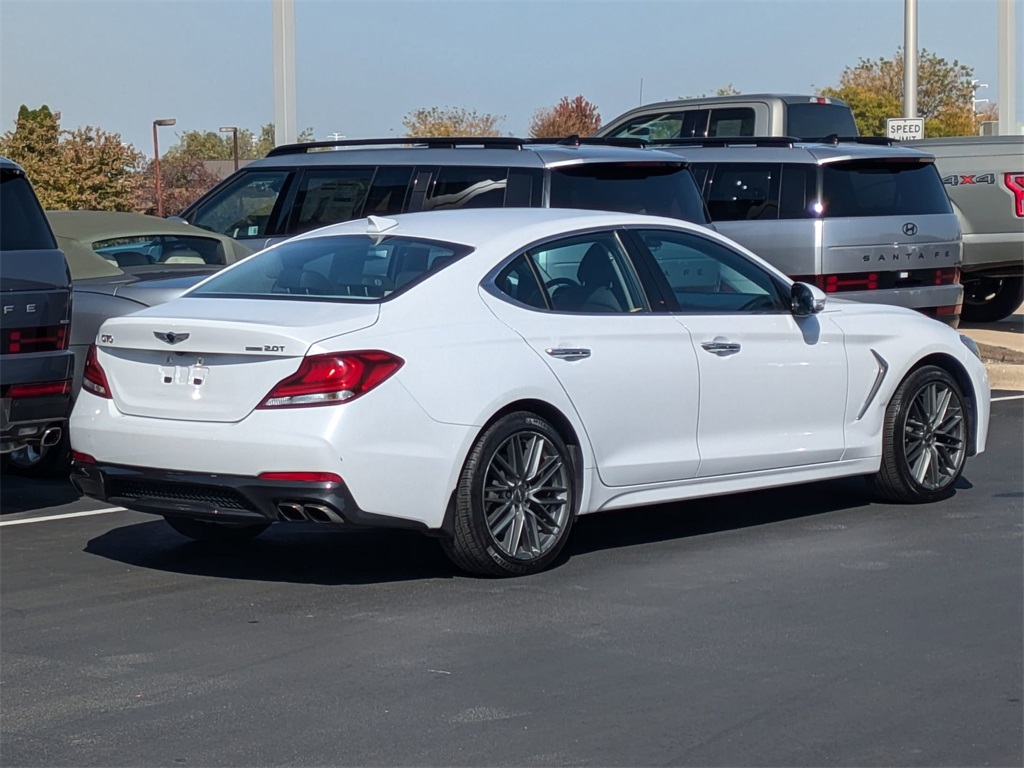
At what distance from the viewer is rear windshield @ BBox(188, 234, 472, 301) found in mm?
7277

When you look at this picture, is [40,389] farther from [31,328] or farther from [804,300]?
[804,300]

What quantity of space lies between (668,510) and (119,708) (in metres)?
4.20

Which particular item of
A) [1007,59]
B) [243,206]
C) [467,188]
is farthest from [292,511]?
[1007,59]

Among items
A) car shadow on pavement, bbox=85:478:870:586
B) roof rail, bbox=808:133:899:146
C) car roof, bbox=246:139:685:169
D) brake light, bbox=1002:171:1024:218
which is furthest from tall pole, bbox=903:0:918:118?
car shadow on pavement, bbox=85:478:870:586

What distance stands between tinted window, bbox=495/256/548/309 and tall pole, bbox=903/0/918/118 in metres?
17.0

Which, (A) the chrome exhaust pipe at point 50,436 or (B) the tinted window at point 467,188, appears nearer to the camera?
(A) the chrome exhaust pipe at point 50,436

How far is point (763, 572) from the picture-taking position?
7.26 m

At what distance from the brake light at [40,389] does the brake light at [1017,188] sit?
10851 millimetres

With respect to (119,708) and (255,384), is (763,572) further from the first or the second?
(119,708)

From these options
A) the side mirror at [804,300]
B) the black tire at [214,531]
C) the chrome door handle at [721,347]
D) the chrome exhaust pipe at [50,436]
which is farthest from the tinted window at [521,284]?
the chrome exhaust pipe at [50,436]

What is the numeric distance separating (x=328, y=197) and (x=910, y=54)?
44.9ft

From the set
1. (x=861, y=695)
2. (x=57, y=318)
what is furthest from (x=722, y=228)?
(x=861, y=695)

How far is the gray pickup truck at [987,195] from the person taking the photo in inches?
648

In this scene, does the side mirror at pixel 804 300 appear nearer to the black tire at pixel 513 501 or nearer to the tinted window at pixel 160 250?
the black tire at pixel 513 501
